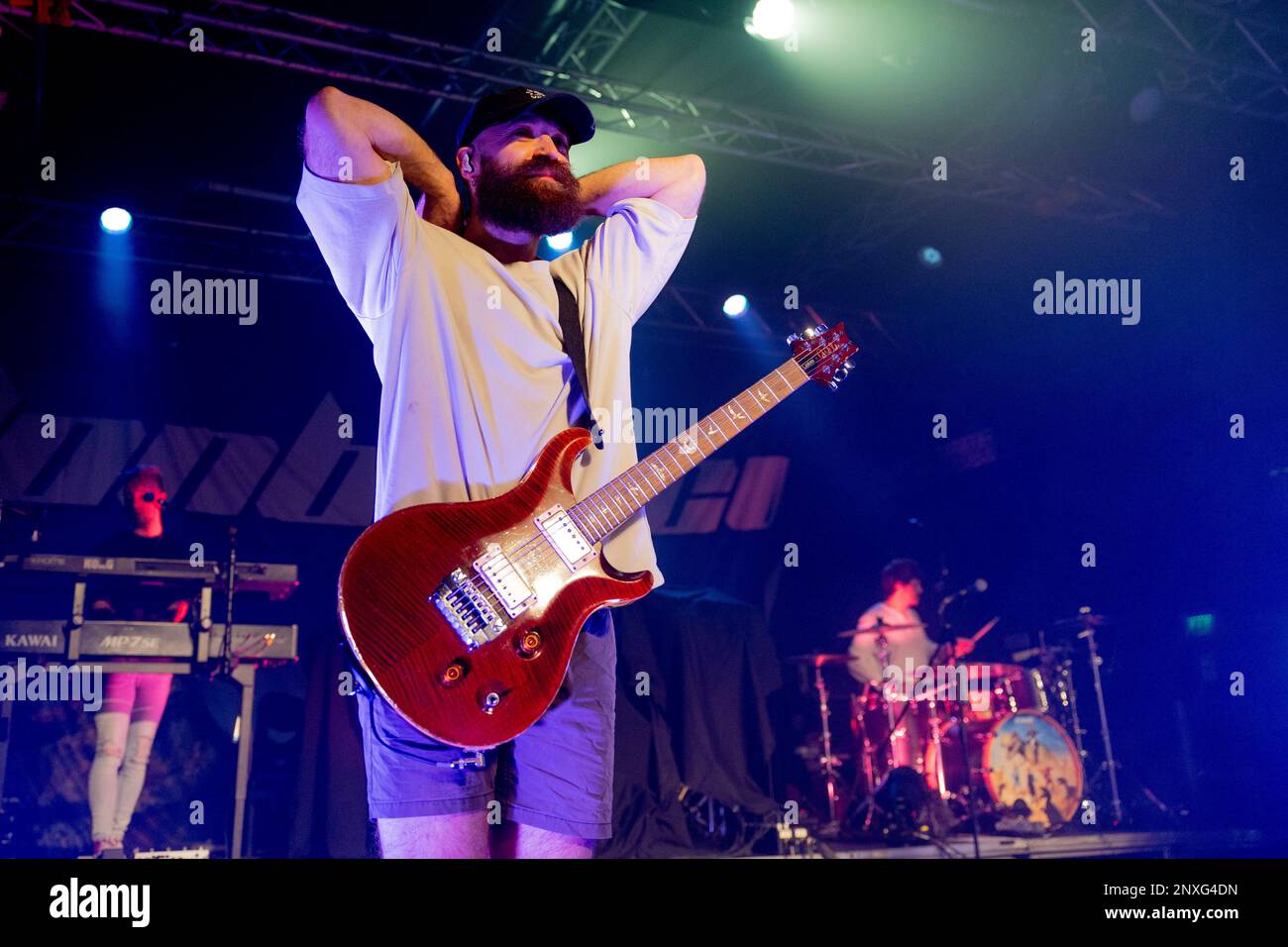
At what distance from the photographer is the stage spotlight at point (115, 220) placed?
7.14 m

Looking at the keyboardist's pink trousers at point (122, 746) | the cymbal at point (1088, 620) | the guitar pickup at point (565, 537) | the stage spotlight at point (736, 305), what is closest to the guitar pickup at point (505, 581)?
the guitar pickup at point (565, 537)

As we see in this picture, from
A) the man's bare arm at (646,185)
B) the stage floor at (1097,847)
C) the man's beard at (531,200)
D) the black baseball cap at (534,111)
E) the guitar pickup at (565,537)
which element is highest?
the black baseball cap at (534,111)

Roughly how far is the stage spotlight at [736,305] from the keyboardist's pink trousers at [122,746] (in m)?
5.57

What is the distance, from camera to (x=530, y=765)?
236 cm

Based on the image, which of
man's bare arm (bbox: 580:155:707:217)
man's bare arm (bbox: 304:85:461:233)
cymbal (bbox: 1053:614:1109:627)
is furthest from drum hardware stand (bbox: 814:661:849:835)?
man's bare arm (bbox: 304:85:461:233)

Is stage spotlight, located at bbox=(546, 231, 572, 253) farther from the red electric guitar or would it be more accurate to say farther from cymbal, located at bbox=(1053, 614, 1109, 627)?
the red electric guitar

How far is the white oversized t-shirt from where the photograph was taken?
2.47 m

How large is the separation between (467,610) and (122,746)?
440 centimetres

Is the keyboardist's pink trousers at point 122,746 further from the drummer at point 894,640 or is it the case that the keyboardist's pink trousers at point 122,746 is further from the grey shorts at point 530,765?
the drummer at point 894,640

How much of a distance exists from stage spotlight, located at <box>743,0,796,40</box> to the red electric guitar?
4.60 metres

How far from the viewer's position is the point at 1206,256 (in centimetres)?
789
